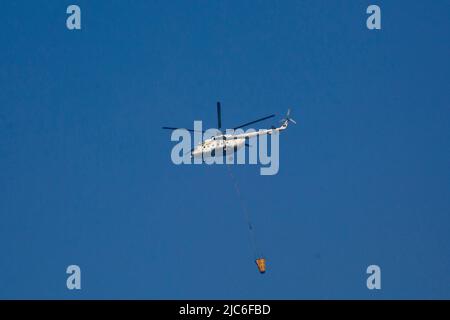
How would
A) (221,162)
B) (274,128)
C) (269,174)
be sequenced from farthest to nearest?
(269,174) → (274,128) → (221,162)

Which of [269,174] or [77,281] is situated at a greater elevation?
[269,174]

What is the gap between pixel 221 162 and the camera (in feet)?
177

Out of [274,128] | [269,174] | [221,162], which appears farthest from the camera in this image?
[269,174]
